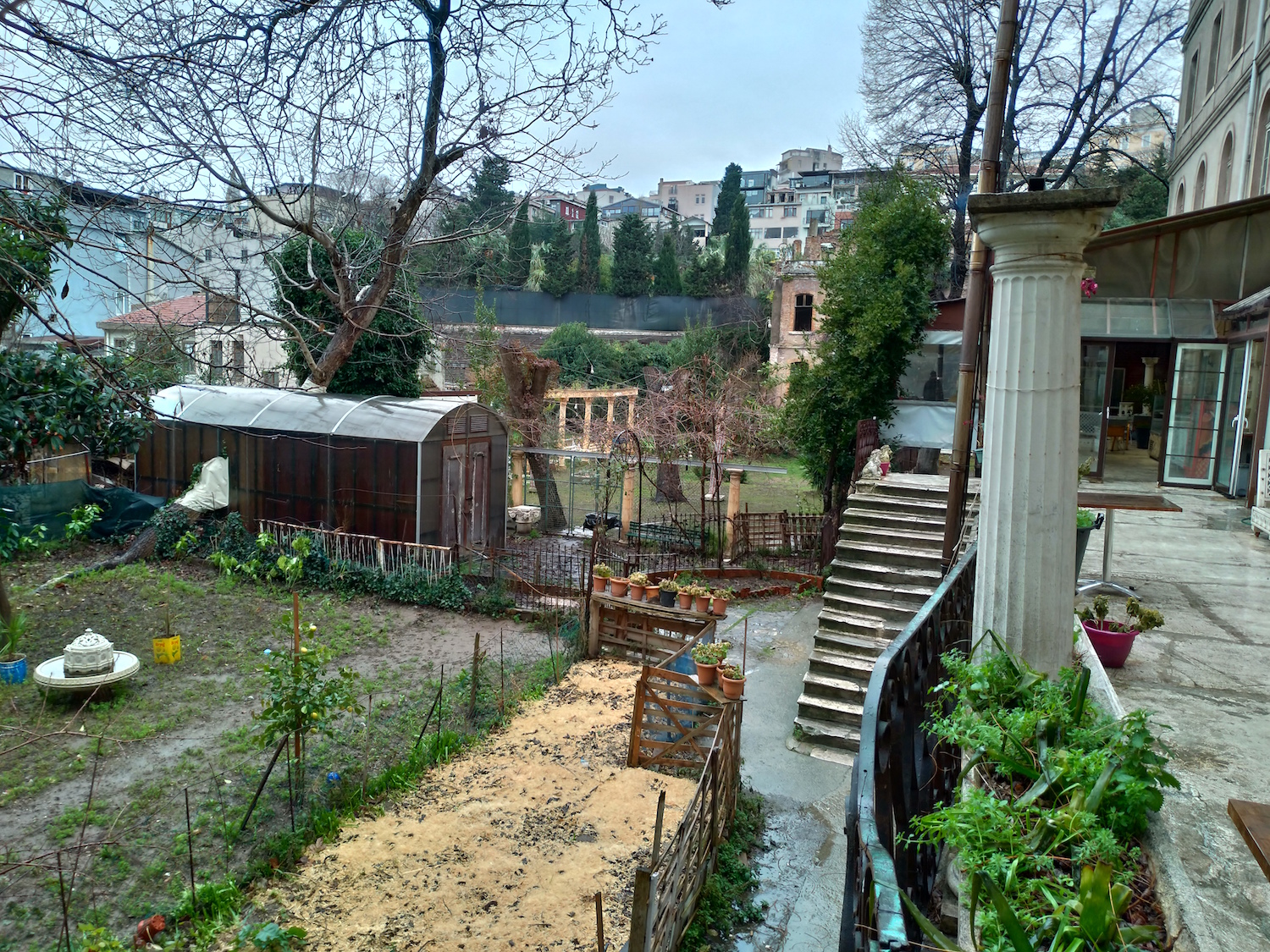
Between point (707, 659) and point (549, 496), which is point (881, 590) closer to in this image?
point (707, 659)

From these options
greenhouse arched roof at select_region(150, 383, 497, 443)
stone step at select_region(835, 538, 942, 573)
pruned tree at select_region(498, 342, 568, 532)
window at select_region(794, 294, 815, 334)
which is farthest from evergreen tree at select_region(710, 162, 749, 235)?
stone step at select_region(835, 538, 942, 573)

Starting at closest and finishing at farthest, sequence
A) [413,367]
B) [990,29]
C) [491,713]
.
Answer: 1. [491,713]
2. [413,367]
3. [990,29]

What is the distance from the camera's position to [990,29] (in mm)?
21562

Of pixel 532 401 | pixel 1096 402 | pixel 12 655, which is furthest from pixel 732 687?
pixel 532 401

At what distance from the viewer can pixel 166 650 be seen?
9.89 meters

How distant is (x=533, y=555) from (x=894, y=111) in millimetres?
16741

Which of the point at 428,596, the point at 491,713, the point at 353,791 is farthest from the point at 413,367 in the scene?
the point at 353,791

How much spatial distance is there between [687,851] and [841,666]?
4.60m

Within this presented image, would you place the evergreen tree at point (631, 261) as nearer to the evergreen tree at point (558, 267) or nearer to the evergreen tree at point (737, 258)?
the evergreen tree at point (558, 267)

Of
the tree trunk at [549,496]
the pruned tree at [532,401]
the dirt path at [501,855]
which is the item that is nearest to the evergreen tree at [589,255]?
the pruned tree at [532,401]

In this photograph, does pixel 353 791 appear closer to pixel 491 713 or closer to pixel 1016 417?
pixel 491 713

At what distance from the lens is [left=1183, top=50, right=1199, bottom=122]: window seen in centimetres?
2031

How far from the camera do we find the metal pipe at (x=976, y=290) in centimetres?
627

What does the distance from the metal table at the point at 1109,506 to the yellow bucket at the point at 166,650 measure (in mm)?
9831
